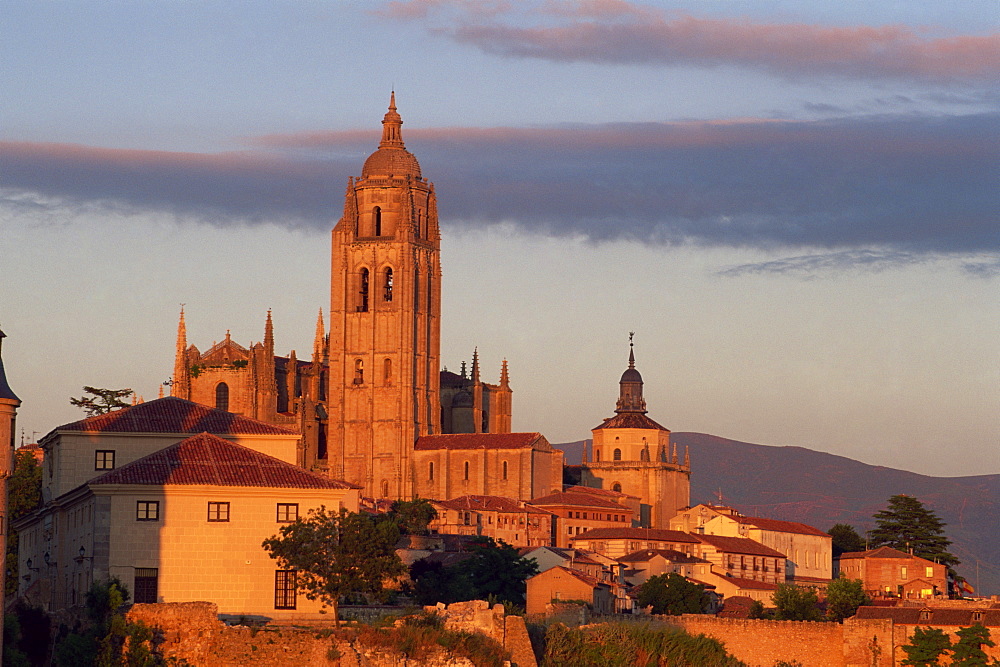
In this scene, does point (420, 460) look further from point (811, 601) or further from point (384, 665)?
point (384, 665)

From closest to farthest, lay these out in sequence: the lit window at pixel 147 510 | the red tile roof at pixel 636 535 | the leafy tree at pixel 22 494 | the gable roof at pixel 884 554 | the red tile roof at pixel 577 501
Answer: the lit window at pixel 147 510, the leafy tree at pixel 22 494, the gable roof at pixel 884 554, the red tile roof at pixel 636 535, the red tile roof at pixel 577 501

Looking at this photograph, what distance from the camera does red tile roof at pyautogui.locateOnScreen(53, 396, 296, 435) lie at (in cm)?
5291

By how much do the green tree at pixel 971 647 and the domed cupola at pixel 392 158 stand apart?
3030 inches

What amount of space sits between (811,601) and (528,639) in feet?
123

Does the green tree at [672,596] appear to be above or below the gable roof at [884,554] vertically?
below

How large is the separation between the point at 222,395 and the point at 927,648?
76.8 meters

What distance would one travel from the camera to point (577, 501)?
118375 mm

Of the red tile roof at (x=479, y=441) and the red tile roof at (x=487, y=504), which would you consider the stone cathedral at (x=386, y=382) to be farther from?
the red tile roof at (x=487, y=504)

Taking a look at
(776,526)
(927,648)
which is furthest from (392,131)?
(927,648)

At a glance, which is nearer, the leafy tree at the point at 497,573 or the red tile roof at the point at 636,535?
the leafy tree at the point at 497,573

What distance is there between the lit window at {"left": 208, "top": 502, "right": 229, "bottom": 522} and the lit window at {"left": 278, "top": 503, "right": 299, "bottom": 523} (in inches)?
53.0

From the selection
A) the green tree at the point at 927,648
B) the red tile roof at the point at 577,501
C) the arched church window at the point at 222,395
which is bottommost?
the green tree at the point at 927,648

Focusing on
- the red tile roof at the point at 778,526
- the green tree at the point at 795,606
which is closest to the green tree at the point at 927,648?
the green tree at the point at 795,606

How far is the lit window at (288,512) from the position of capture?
47.2 meters
